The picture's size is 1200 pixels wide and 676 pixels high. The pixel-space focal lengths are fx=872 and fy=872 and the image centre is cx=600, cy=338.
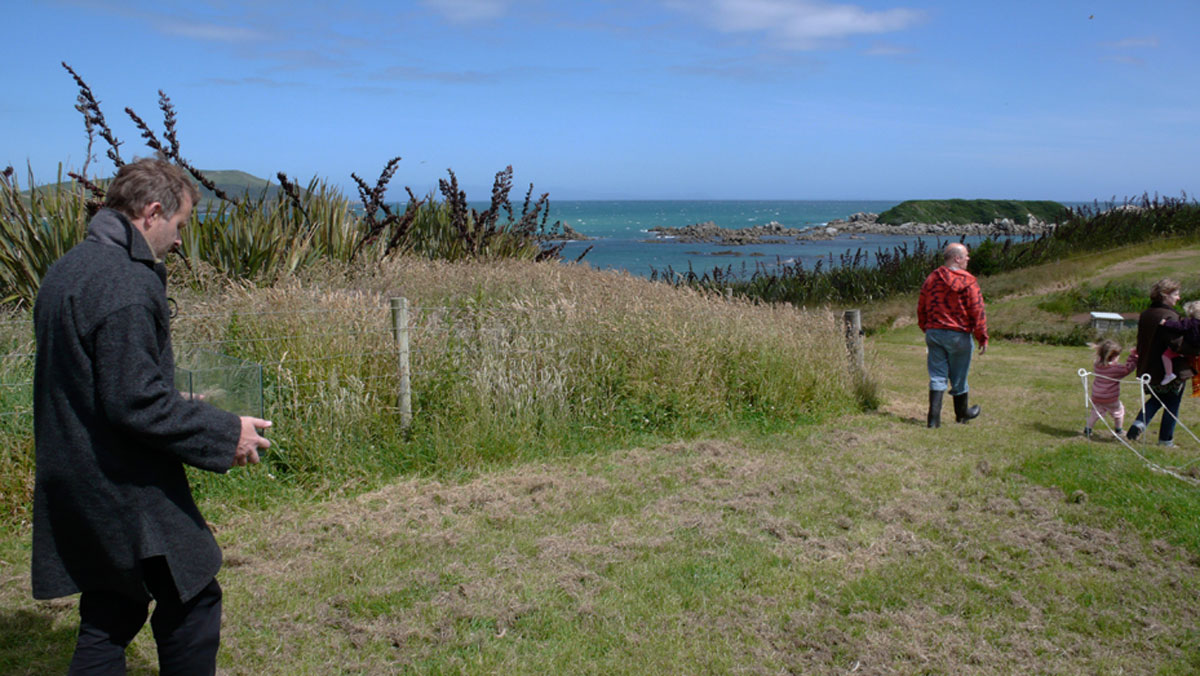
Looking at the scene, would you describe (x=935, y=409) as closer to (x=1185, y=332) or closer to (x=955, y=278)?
(x=955, y=278)

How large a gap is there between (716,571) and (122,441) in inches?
124

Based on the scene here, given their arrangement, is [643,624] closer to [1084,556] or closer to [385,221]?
[1084,556]

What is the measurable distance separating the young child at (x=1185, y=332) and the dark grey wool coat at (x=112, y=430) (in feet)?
26.0

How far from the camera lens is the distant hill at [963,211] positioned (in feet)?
260

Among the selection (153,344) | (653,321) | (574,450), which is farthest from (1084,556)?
(153,344)

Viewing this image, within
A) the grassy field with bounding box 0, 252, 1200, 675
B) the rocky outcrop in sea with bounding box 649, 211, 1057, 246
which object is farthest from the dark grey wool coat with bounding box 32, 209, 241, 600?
the rocky outcrop in sea with bounding box 649, 211, 1057, 246

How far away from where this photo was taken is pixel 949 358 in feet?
29.1

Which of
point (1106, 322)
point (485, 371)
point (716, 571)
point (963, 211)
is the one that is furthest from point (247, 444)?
point (963, 211)

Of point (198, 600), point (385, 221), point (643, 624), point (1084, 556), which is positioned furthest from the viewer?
point (385, 221)

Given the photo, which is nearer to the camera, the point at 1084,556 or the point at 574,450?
the point at 1084,556

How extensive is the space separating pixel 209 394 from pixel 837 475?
4.61 m

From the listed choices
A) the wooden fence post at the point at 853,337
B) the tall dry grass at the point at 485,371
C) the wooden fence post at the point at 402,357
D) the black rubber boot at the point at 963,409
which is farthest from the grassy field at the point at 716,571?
the wooden fence post at the point at 853,337

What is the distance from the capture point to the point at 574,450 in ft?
23.5

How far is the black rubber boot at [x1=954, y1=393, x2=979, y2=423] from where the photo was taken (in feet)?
29.4
